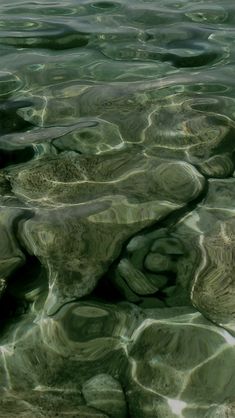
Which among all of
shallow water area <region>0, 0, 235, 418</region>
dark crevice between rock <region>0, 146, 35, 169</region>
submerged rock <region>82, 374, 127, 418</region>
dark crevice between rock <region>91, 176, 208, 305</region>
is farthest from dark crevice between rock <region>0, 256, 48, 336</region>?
dark crevice between rock <region>0, 146, 35, 169</region>

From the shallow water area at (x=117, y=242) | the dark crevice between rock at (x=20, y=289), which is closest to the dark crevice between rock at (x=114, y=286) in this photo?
the shallow water area at (x=117, y=242)

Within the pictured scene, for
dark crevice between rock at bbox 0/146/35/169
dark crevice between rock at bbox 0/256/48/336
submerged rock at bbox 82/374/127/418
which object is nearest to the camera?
submerged rock at bbox 82/374/127/418

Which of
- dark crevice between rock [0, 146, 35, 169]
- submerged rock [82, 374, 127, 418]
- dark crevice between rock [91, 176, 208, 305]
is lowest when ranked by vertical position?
submerged rock [82, 374, 127, 418]

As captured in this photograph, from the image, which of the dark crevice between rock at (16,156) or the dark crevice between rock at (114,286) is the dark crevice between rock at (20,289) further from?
the dark crevice between rock at (16,156)

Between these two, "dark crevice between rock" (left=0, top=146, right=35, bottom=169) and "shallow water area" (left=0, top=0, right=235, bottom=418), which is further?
→ "dark crevice between rock" (left=0, top=146, right=35, bottom=169)

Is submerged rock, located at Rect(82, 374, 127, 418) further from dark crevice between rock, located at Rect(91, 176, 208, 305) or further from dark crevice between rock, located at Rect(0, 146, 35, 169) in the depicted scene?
dark crevice between rock, located at Rect(0, 146, 35, 169)

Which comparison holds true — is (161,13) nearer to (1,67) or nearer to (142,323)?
(1,67)

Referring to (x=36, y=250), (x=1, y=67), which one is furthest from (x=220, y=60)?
(x=36, y=250)

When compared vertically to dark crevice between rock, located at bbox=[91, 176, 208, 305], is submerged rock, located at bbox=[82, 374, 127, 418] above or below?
below

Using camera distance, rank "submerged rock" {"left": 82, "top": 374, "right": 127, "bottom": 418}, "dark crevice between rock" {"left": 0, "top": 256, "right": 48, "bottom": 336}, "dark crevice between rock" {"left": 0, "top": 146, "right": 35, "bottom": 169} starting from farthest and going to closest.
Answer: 1. "dark crevice between rock" {"left": 0, "top": 146, "right": 35, "bottom": 169}
2. "dark crevice between rock" {"left": 0, "top": 256, "right": 48, "bottom": 336}
3. "submerged rock" {"left": 82, "top": 374, "right": 127, "bottom": 418}
